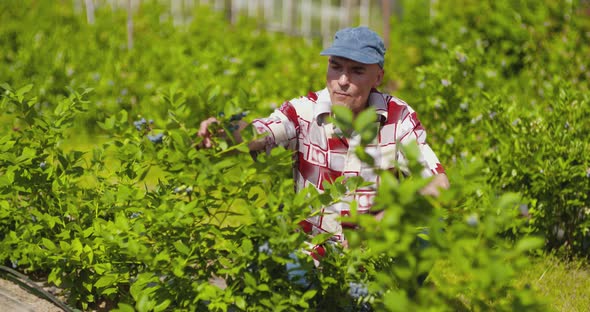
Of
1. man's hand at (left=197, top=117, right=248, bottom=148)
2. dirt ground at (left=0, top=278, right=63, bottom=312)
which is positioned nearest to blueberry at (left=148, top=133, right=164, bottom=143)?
man's hand at (left=197, top=117, right=248, bottom=148)

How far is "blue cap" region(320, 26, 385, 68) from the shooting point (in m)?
2.52

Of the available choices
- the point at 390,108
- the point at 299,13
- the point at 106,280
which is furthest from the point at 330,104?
the point at 299,13

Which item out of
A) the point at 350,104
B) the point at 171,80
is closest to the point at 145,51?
the point at 171,80

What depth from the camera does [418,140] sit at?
8.67 feet

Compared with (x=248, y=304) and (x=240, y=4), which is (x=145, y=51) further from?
(x=248, y=304)

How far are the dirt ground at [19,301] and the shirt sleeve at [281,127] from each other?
3.48 ft

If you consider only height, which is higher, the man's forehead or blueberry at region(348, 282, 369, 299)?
the man's forehead

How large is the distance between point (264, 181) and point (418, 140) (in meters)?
0.69

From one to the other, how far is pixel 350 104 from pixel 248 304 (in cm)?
82

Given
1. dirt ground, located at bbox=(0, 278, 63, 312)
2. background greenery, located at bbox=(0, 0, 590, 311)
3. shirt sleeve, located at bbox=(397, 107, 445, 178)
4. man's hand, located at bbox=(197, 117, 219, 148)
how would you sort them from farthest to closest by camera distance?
dirt ground, located at bbox=(0, 278, 63, 312)
shirt sleeve, located at bbox=(397, 107, 445, 178)
man's hand, located at bbox=(197, 117, 219, 148)
background greenery, located at bbox=(0, 0, 590, 311)

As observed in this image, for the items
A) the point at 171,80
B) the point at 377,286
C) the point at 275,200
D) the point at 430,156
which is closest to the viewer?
the point at 377,286

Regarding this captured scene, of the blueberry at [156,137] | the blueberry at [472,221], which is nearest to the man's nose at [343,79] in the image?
the blueberry at [156,137]

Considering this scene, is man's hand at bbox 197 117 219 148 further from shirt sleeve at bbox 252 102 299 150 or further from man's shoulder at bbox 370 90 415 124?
man's shoulder at bbox 370 90 415 124

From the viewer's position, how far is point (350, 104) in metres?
2.63
